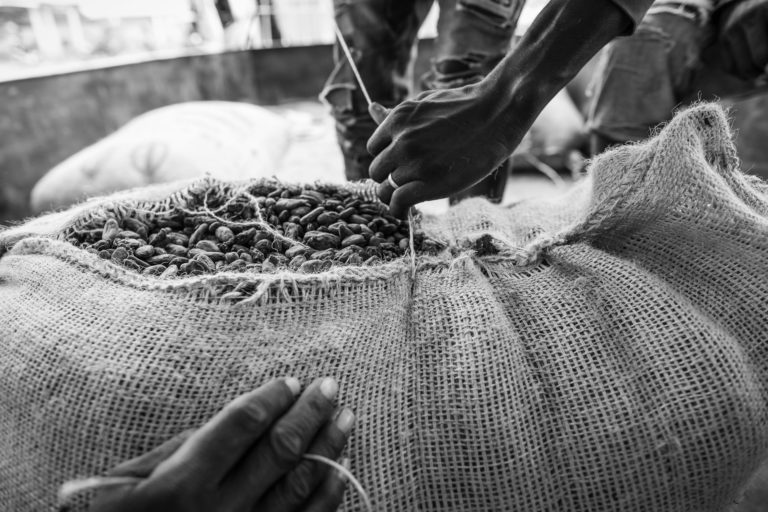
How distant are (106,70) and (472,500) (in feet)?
9.14

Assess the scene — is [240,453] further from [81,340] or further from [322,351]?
[81,340]

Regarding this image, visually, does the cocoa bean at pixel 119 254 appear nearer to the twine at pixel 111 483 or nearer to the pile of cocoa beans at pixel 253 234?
the pile of cocoa beans at pixel 253 234

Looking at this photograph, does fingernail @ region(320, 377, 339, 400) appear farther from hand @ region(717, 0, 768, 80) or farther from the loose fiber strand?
hand @ region(717, 0, 768, 80)

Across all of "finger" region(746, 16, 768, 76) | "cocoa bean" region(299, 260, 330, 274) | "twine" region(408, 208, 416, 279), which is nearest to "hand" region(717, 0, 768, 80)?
"finger" region(746, 16, 768, 76)

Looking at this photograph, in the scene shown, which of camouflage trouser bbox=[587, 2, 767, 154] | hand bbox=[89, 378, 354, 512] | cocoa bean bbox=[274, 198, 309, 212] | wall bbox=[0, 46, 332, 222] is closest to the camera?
hand bbox=[89, 378, 354, 512]

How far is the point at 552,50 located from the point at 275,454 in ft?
2.21

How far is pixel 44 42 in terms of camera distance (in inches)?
134

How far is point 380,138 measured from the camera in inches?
34.9

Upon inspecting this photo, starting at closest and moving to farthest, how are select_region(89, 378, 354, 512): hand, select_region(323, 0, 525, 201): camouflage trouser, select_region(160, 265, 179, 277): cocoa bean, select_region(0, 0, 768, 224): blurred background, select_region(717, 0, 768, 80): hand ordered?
select_region(89, 378, 354, 512): hand, select_region(160, 265, 179, 277): cocoa bean, select_region(323, 0, 525, 201): camouflage trouser, select_region(717, 0, 768, 80): hand, select_region(0, 0, 768, 224): blurred background

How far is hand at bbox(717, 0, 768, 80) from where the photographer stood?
1.54 metres

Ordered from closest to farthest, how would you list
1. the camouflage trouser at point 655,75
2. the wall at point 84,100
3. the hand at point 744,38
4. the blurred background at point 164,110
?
the hand at point 744,38 → the camouflage trouser at point 655,75 → the blurred background at point 164,110 → the wall at point 84,100

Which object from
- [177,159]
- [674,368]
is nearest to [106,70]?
[177,159]

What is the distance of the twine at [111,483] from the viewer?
535 millimetres

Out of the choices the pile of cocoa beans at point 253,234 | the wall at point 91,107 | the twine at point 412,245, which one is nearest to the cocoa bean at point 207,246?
the pile of cocoa beans at point 253,234
